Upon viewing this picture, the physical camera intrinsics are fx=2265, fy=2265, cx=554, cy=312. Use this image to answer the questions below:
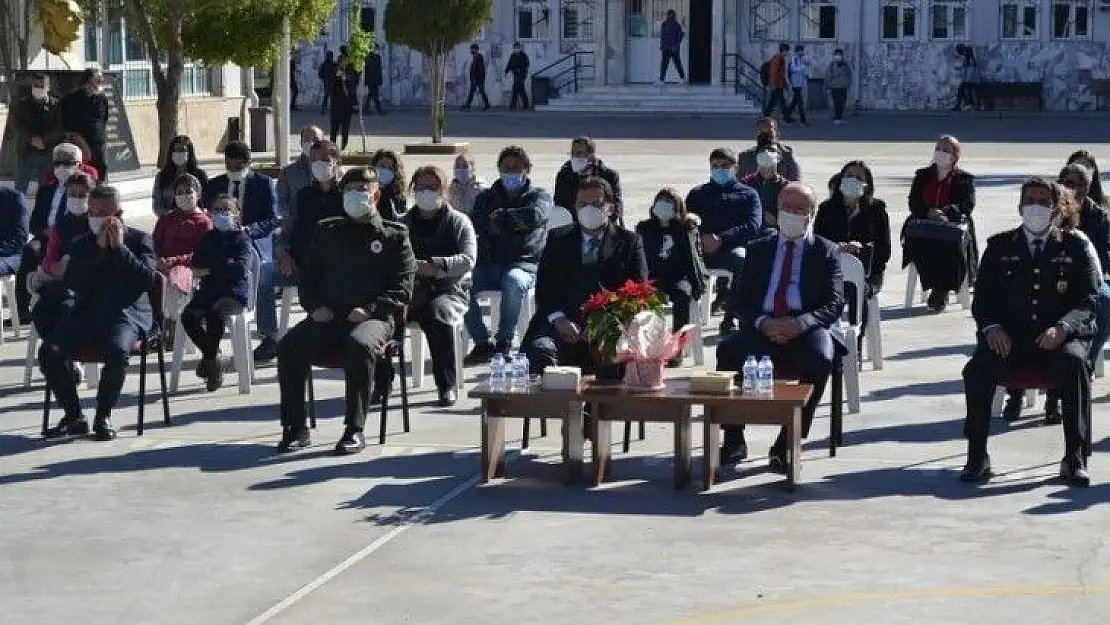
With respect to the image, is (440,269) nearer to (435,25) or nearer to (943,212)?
(943,212)

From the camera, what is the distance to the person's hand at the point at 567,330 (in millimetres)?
12320

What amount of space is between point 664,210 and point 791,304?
2.65m

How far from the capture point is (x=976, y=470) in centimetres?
1142

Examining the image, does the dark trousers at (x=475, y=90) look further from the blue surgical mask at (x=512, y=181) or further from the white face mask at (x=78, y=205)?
the white face mask at (x=78, y=205)

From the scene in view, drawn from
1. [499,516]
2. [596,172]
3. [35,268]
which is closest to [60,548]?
[499,516]

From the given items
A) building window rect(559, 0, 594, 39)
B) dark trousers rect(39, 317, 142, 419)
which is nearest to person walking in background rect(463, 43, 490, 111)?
building window rect(559, 0, 594, 39)

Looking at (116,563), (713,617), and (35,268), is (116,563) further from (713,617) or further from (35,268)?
(35,268)

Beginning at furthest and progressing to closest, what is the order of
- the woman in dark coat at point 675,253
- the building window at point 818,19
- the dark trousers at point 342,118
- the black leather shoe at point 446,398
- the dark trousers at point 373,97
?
the building window at point 818,19 < the dark trousers at point 373,97 < the dark trousers at point 342,118 < the woman in dark coat at point 675,253 < the black leather shoe at point 446,398

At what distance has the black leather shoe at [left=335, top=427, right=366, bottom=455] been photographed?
1223 centimetres

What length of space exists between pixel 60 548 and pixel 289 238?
18.2 feet

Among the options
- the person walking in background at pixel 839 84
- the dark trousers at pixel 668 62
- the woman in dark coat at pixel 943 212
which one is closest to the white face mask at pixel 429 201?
the woman in dark coat at pixel 943 212

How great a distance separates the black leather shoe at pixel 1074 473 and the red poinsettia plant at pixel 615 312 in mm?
2173

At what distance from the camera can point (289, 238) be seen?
50.4 ft

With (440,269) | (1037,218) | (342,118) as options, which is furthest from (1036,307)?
(342,118)
